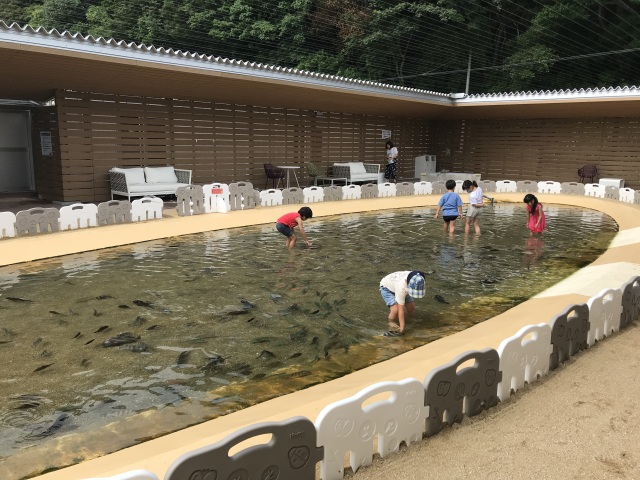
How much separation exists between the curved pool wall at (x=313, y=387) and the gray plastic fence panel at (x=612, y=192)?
3.71 meters

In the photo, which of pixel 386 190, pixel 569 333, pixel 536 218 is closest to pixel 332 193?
pixel 386 190

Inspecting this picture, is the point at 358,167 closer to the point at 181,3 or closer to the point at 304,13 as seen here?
the point at 304,13

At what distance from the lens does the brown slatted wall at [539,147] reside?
23.2m

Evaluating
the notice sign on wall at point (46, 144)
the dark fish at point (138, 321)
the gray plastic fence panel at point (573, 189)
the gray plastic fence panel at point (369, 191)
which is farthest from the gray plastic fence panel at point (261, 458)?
the gray plastic fence panel at point (573, 189)

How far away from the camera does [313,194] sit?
16922 millimetres

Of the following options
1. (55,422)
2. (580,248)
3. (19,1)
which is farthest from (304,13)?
(55,422)

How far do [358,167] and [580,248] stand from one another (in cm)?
1204

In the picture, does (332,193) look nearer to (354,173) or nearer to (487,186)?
(354,173)

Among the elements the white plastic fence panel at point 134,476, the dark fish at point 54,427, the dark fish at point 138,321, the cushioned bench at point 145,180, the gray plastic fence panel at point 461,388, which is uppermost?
the cushioned bench at point 145,180

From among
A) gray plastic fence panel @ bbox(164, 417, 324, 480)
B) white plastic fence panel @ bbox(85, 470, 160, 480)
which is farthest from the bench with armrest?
white plastic fence panel @ bbox(85, 470, 160, 480)

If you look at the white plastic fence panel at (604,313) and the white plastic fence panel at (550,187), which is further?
the white plastic fence panel at (550,187)

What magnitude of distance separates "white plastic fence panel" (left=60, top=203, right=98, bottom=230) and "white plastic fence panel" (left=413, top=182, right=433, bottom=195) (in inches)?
482

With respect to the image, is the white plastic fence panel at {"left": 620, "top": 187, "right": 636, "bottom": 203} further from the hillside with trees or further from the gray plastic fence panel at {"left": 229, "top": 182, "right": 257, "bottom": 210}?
the gray plastic fence panel at {"left": 229, "top": 182, "right": 257, "bottom": 210}

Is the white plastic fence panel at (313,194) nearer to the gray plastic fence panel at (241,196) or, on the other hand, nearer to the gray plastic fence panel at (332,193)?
the gray plastic fence panel at (332,193)
